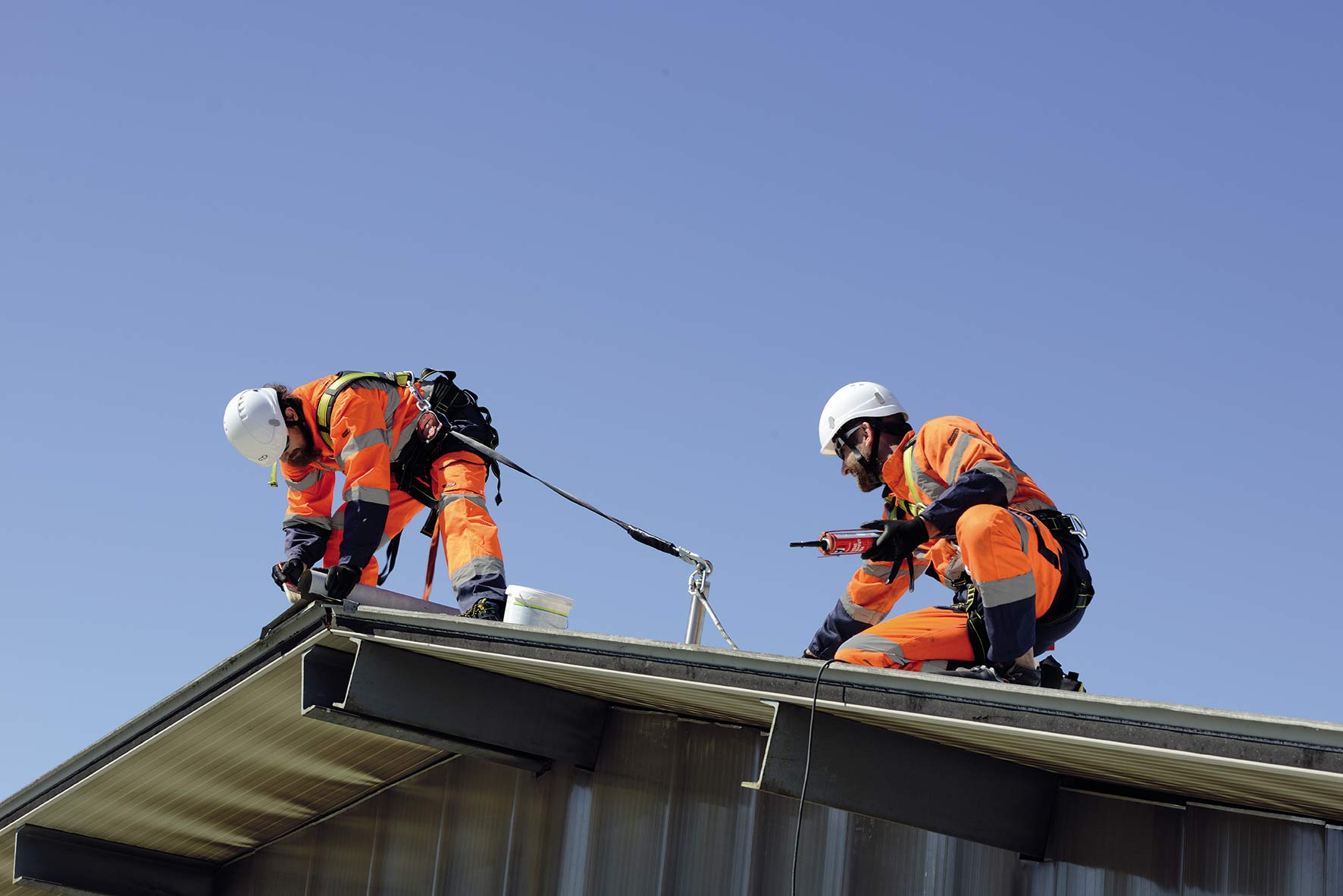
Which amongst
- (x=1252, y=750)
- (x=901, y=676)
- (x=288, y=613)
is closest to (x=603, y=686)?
(x=288, y=613)

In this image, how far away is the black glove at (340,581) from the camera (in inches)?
297

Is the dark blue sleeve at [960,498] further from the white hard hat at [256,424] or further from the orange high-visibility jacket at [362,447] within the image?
the white hard hat at [256,424]

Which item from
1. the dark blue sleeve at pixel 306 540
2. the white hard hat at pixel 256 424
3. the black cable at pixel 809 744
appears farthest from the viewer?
the dark blue sleeve at pixel 306 540

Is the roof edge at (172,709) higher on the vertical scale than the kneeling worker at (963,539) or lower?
lower

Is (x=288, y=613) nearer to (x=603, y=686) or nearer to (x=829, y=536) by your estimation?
(x=603, y=686)

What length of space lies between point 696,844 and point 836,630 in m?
1.55

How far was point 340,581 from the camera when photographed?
7.59m

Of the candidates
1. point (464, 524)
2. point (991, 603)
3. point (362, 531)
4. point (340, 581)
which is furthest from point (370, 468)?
point (991, 603)

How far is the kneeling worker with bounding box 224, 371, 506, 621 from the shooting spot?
8750mm

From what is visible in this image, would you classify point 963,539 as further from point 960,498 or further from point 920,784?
point 920,784

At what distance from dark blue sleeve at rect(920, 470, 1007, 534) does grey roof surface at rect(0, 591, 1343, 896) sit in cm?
106

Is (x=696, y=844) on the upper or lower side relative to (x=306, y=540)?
lower

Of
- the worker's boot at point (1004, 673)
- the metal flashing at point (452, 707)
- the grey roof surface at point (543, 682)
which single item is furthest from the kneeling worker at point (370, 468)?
the worker's boot at point (1004, 673)

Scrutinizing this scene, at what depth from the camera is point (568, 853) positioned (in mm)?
7852
